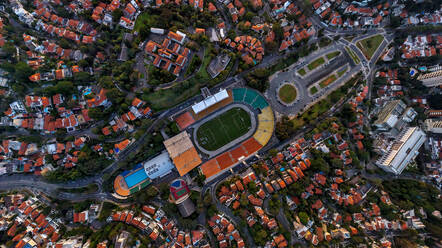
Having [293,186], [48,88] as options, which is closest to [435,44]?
[293,186]

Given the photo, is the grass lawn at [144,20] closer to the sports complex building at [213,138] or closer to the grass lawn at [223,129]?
the sports complex building at [213,138]

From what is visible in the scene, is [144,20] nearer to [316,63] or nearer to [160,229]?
[316,63]

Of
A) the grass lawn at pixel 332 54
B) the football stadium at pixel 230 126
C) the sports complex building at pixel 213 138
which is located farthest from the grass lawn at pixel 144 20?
the grass lawn at pixel 332 54

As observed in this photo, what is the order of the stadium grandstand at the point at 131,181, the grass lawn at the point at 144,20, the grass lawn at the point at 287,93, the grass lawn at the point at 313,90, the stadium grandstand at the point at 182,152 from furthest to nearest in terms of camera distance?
the grass lawn at the point at 313,90
the grass lawn at the point at 287,93
the grass lawn at the point at 144,20
the stadium grandstand at the point at 131,181
the stadium grandstand at the point at 182,152

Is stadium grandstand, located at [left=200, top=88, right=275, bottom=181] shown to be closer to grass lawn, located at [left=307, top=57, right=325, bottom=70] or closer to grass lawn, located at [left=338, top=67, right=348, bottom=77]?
grass lawn, located at [left=307, top=57, right=325, bottom=70]

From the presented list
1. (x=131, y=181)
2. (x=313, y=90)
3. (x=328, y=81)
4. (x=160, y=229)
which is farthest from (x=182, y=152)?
(x=328, y=81)

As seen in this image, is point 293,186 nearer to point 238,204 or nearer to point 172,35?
point 238,204
